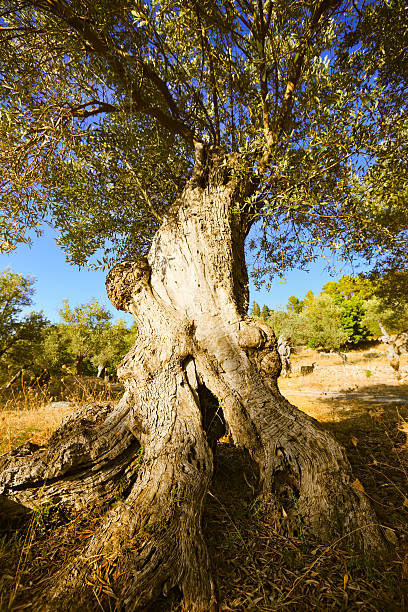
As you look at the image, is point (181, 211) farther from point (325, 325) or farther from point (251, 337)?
point (325, 325)

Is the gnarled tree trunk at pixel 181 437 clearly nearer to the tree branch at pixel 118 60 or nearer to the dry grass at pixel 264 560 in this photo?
the dry grass at pixel 264 560

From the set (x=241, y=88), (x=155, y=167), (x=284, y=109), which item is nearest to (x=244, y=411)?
(x=284, y=109)

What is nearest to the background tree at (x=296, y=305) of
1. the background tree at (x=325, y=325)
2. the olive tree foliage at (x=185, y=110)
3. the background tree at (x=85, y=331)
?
the background tree at (x=325, y=325)

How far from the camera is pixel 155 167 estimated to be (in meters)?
6.20

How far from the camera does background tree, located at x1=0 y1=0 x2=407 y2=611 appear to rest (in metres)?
2.54

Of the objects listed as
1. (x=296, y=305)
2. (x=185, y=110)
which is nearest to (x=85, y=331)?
(x=185, y=110)

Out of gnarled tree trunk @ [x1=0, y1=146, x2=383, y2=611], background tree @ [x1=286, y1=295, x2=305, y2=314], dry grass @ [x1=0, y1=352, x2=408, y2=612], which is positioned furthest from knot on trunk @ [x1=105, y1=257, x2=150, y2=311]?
background tree @ [x1=286, y1=295, x2=305, y2=314]

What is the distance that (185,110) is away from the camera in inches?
249

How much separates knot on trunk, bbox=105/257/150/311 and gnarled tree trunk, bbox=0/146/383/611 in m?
0.02

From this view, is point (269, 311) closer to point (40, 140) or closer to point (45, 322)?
point (45, 322)

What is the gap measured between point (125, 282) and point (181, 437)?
109 inches

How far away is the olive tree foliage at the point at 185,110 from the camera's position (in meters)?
4.25

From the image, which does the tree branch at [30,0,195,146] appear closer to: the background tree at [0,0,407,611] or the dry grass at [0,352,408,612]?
the background tree at [0,0,407,611]

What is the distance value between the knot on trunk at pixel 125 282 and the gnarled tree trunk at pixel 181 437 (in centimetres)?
2
